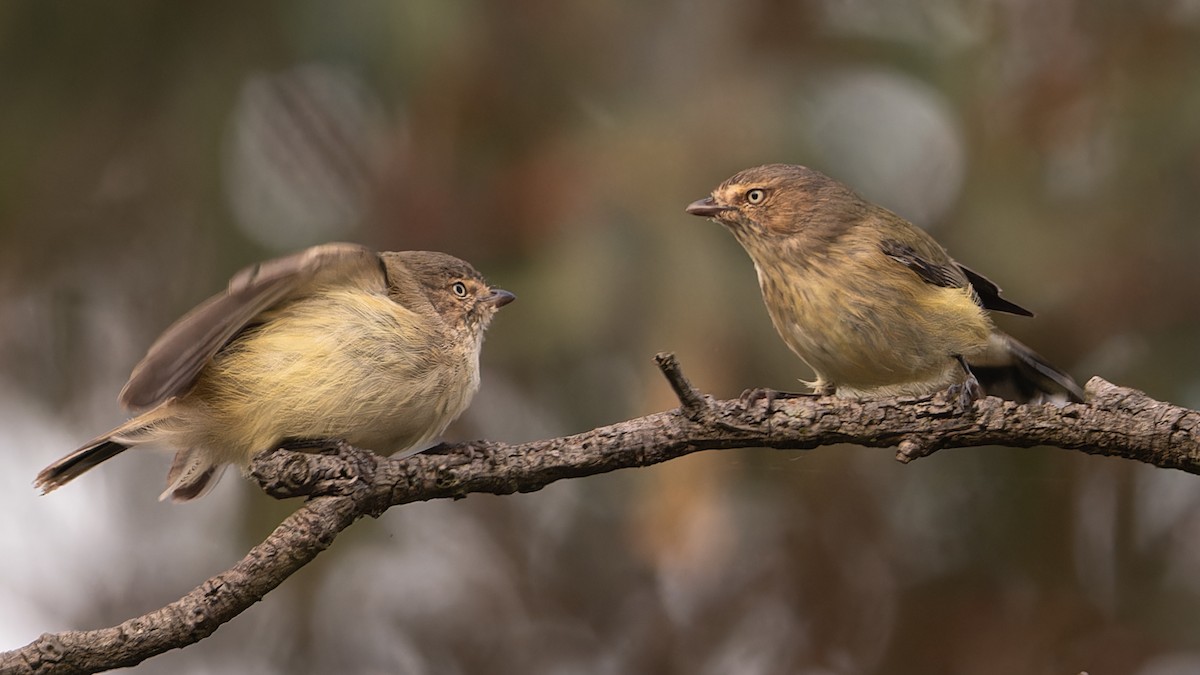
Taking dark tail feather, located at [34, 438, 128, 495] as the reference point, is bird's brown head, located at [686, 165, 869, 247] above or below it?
below

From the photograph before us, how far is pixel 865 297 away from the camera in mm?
3785

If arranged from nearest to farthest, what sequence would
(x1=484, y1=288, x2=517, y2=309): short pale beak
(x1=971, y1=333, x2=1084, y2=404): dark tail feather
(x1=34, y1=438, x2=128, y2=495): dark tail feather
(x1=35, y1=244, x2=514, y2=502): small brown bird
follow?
(x1=35, y1=244, x2=514, y2=502): small brown bird → (x1=34, y1=438, x2=128, y2=495): dark tail feather → (x1=971, y1=333, x2=1084, y2=404): dark tail feather → (x1=484, y1=288, x2=517, y2=309): short pale beak

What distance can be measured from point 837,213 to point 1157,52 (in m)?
2.67

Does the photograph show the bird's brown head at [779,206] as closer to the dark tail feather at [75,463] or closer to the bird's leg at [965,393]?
the bird's leg at [965,393]

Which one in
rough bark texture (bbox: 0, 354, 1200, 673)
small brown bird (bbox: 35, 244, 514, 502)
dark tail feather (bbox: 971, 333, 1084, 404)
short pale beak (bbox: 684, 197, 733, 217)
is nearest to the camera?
rough bark texture (bbox: 0, 354, 1200, 673)

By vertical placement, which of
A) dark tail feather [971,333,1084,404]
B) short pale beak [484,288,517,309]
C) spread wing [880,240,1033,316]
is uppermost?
short pale beak [484,288,517,309]

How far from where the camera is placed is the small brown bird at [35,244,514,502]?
3426mm

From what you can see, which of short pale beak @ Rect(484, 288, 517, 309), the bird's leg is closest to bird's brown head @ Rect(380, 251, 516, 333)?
short pale beak @ Rect(484, 288, 517, 309)

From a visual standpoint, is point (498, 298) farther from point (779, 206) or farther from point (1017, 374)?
point (1017, 374)

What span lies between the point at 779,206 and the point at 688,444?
1.52 m

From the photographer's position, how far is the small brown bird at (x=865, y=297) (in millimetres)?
3725

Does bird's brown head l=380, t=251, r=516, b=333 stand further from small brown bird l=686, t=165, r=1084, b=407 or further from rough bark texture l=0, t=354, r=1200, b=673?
rough bark texture l=0, t=354, r=1200, b=673

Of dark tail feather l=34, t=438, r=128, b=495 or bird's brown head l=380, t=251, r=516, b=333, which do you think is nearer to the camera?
dark tail feather l=34, t=438, r=128, b=495

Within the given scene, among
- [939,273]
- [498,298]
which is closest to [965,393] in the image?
[939,273]
